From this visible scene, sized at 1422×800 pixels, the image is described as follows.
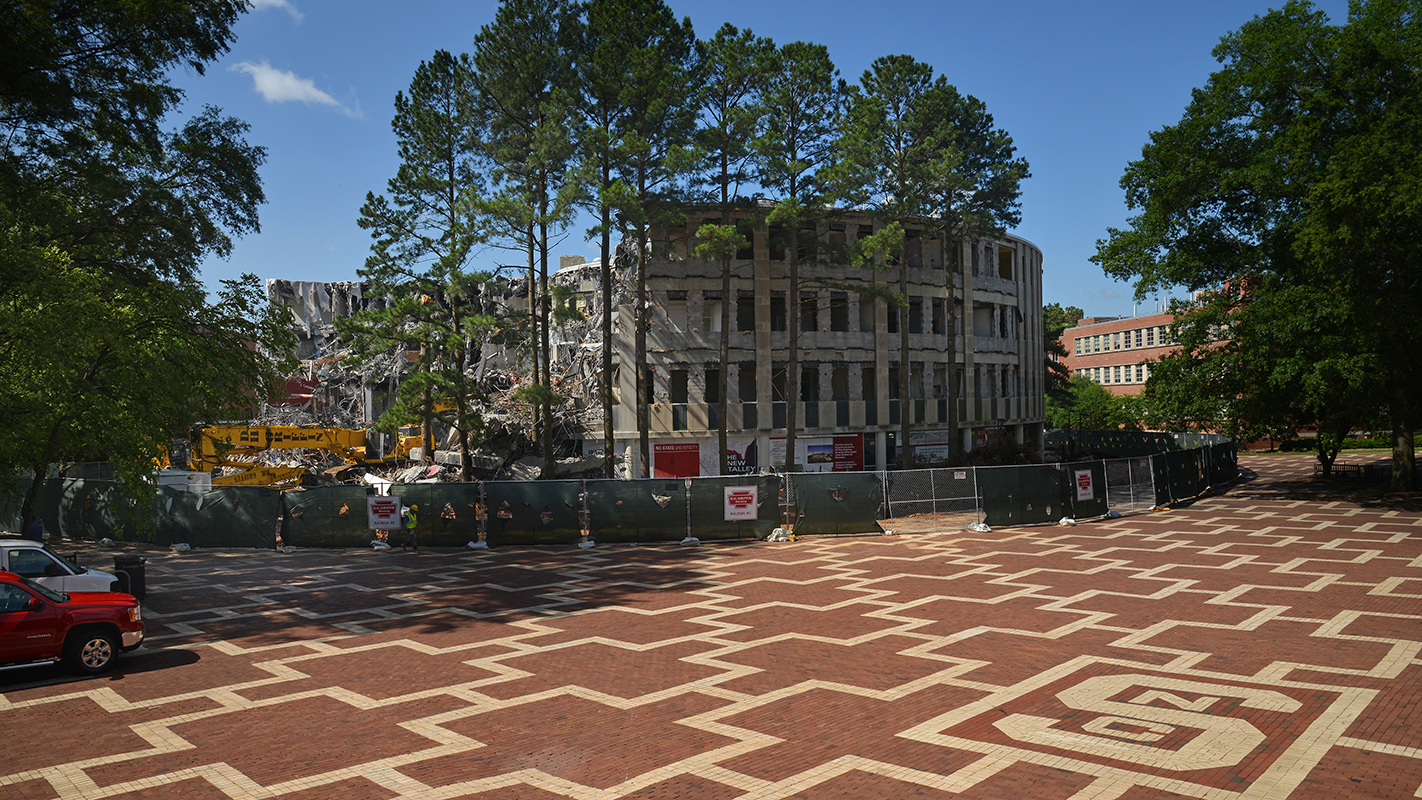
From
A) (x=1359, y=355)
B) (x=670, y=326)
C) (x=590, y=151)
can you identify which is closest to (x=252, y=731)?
(x=590, y=151)

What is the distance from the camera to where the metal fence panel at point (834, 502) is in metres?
25.8

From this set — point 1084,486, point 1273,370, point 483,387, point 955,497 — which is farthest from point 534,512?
point 1273,370

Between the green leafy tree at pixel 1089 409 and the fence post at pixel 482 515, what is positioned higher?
the green leafy tree at pixel 1089 409

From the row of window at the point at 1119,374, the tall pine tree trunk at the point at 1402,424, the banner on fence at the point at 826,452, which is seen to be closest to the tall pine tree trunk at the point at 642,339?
the banner on fence at the point at 826,452

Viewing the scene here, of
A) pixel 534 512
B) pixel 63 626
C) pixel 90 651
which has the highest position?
pixel 534 512

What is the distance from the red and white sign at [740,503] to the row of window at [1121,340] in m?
65.5

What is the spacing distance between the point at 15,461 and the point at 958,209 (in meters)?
34.9

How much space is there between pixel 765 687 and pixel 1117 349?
86.5 m

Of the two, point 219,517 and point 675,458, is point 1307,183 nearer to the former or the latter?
point 675,458

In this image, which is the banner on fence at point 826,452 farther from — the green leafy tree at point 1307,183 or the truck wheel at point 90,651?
the truck wheel at point 90,651

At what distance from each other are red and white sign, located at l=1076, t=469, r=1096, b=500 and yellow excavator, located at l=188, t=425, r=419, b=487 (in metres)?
33.1

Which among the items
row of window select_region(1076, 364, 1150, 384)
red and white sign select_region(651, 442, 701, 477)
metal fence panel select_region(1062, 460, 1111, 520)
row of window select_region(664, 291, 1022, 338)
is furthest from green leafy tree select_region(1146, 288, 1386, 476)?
row of window select_region(1076, 364, 1150, 384)

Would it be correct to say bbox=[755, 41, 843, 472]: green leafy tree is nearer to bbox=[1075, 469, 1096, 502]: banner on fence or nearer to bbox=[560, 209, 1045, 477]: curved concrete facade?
bbox=[560, 209, 1045, 477]: curved concrete facade

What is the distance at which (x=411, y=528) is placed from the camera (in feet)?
80.9
